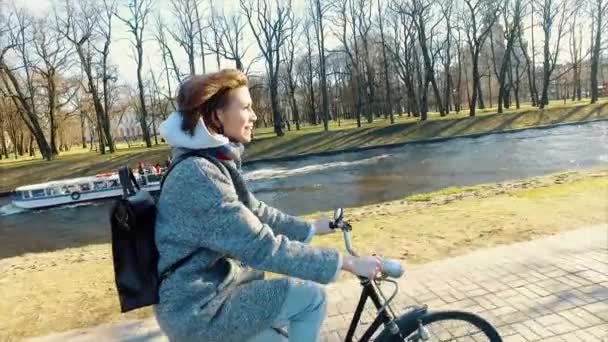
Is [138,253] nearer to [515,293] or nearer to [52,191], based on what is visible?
[515,293]

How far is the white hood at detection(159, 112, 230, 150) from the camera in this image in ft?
6.60

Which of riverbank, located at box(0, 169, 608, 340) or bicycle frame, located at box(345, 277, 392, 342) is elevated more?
bicycle frame, located at box(345, 277, 392, 342)

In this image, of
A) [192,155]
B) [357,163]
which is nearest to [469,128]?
[357,163]

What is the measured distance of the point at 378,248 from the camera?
7121mm

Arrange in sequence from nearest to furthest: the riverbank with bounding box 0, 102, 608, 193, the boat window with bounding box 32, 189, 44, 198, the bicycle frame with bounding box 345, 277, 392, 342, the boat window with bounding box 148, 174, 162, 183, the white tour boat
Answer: the bicycle frame with bounding box 345, 277, 392, 342, the white tour boat, the boat window with bounding box 32, 189, 44, 198, the boat window with bounding box 148, 174, 162, 183, the riverbank with bounding box 0, 102, 608, 193

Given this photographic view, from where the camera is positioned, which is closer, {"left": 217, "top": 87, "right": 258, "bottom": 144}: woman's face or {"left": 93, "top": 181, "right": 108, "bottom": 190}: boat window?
{"left": 217, "top": 87, "right": 258, "bottom": 144}: woman's face

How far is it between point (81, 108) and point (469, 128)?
125 ft

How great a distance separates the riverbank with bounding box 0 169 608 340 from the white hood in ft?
13.0

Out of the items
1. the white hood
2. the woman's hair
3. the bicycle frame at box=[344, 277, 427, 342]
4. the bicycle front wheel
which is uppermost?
the woman's hair

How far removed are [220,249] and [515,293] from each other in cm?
390

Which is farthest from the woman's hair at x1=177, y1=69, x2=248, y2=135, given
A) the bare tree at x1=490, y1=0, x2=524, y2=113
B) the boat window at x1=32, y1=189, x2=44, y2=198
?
the bare tree at x1=490, y1=0, x2=524, y2=113

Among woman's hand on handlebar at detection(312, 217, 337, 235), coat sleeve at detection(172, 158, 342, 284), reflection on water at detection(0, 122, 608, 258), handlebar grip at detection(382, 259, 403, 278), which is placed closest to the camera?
coat sleeve at detection(172, 158, 342, 284)

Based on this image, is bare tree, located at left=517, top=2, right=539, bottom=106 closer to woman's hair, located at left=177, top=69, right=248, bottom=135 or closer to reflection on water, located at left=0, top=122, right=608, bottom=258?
reflection on water, located at left=0, top=122, right=608, bottom=258

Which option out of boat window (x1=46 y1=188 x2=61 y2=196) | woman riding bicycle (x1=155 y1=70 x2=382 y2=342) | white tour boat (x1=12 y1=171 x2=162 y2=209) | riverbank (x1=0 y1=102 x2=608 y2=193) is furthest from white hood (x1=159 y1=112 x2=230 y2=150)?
riverbank (x1=0 y1=102 x2=608 y2=193)
